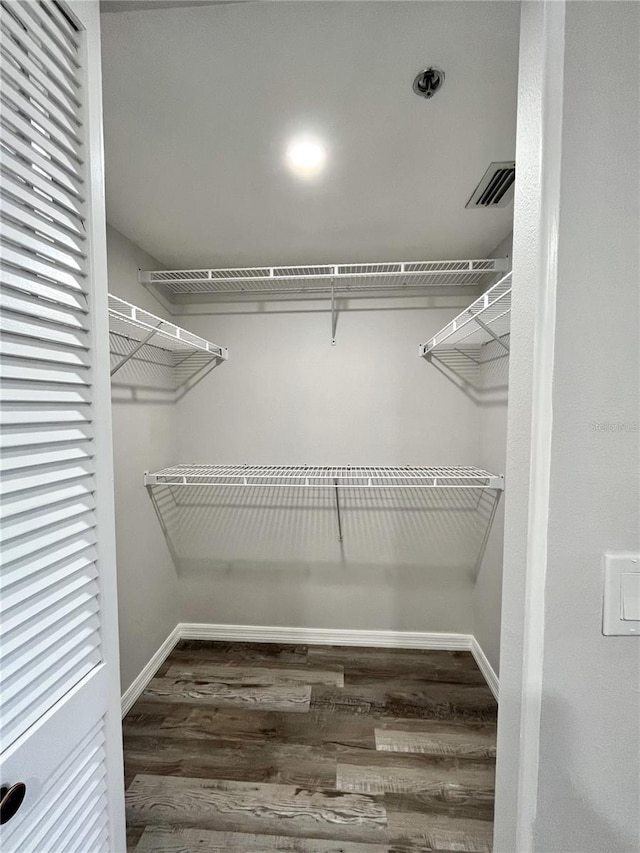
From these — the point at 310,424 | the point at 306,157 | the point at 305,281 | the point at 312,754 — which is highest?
the point at 306,157

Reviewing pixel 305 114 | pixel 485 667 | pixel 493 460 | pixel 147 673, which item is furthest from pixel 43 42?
pixel 485 667

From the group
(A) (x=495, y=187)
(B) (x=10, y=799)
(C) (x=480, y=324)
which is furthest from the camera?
(C) (x=480, y=324)

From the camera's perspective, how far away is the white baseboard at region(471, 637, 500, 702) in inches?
77.2

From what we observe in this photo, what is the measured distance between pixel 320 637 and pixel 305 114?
268 centimetres

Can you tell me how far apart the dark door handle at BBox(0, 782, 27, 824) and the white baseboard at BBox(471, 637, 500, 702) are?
2.05 meters

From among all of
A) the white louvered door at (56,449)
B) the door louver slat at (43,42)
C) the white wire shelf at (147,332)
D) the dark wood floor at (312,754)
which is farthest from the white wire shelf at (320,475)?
the door louver slat at (43,42)

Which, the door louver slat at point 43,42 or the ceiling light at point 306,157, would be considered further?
the ceiling light at point 306,157

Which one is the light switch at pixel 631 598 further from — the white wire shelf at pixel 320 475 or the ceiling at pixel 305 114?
the white wire shelf at pixel 320 475

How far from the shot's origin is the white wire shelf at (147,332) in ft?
4.94

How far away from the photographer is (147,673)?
2.07 metres

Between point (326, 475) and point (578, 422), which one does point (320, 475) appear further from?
point (578, 422)

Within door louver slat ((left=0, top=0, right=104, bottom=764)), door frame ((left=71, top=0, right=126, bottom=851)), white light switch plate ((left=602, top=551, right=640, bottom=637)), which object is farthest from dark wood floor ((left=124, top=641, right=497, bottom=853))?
white light switch plate ((left=602, top=551, right=640, bottom=637))

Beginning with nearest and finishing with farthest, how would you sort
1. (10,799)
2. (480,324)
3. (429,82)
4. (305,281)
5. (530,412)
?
1. (10,799)
2. (530,412)
3. (429,82)
4. (480,324)
5. (305,281)

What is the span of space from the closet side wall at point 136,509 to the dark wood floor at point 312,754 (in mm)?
280
